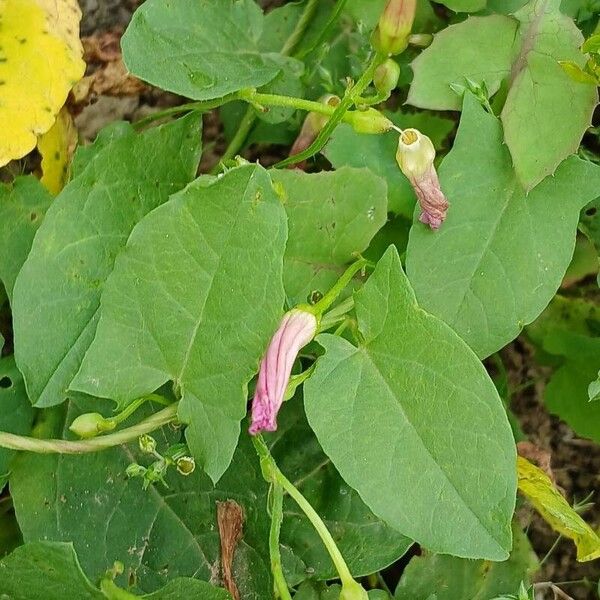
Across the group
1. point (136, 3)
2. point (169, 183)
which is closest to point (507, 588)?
point (169, 183)

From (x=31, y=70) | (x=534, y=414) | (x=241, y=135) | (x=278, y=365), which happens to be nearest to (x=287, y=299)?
(x=278, y=365)

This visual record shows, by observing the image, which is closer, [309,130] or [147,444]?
[147,444]

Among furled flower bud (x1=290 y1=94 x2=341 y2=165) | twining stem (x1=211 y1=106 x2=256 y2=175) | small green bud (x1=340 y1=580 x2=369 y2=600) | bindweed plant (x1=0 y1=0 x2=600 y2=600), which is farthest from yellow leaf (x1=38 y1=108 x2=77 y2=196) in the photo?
small green bud (x1=340 y1=580 x2=369 y2=600)

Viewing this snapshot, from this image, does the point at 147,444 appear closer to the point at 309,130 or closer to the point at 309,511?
the point at 309,511

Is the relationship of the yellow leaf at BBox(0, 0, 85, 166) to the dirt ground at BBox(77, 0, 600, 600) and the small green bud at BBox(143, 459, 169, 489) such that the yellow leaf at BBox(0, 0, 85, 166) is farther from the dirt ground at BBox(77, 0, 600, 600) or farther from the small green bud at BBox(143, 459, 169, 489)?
the small green bud at BBox(143, 459, 169, 489)

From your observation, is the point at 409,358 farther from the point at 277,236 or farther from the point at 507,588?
the point at 507,588

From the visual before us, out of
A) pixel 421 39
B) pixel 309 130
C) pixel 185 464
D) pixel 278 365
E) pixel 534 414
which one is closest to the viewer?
pixel 278 365

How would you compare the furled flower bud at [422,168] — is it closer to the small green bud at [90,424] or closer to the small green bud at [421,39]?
the small green bud at [421,39]
